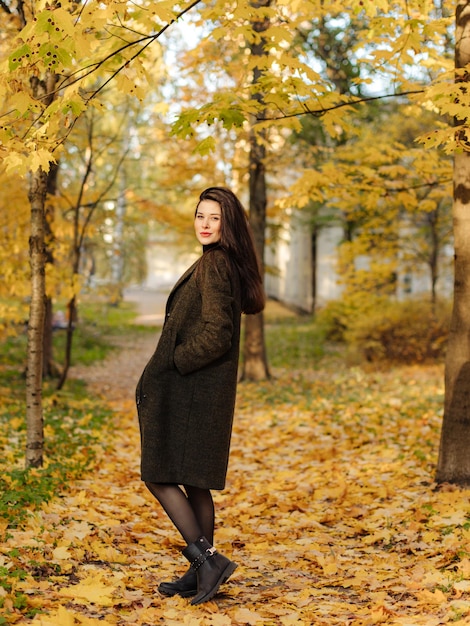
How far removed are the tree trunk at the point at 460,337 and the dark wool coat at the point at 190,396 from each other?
261cm

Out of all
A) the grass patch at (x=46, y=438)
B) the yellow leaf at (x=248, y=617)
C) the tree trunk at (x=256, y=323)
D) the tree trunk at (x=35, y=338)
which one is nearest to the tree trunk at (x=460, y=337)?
the yellow leaf at (x=248, y=617)

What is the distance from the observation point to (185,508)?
3648 mm

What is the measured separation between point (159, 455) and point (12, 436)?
3.88m

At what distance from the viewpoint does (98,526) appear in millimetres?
4809

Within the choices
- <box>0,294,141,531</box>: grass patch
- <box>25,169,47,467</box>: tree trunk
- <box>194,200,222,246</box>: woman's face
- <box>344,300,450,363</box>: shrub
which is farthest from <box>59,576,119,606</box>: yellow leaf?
<box>344,300,450,363</box>: shrub

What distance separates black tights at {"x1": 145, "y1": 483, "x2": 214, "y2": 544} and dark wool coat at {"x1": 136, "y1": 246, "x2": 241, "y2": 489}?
9cm

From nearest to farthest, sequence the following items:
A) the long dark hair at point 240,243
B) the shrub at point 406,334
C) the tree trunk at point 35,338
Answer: the long dark hair at point 240,243 → the tree trunk at point 35,338 → the shrub at point 406,334

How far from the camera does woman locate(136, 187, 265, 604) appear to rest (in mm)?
3562

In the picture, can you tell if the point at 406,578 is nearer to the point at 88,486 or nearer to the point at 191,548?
the point at 191,548

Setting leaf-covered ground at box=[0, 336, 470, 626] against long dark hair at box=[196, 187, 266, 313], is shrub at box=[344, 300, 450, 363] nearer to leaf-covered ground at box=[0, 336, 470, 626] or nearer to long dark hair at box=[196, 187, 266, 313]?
leaf-covered ground at box=[0, 336, 470, 626]

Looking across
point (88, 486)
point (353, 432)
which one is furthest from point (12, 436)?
point (353, 432)

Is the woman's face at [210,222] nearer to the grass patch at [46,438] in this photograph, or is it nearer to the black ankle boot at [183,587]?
the black ankle boot at [183,587]

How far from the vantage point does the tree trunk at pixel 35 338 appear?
583cm

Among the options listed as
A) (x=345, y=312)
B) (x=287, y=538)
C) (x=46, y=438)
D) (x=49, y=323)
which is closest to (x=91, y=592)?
(x=287, y=538)
